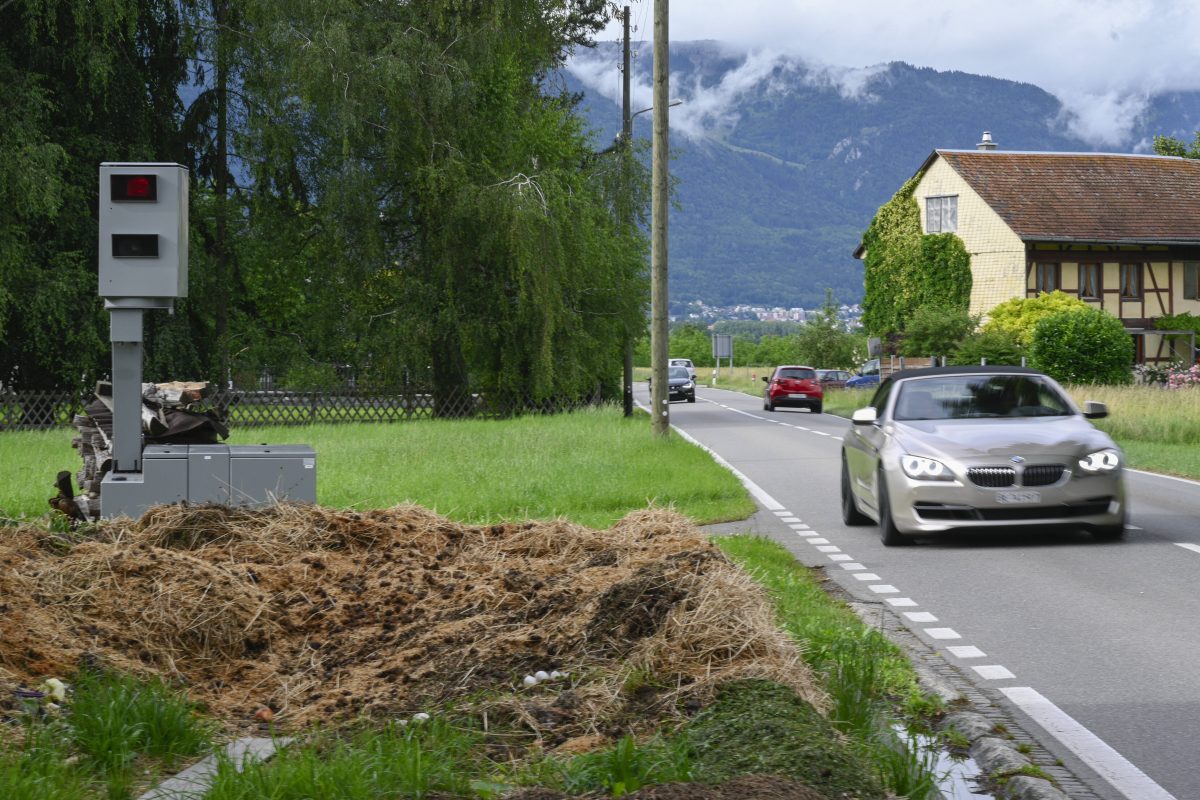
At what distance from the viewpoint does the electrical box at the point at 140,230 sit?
10.8 m

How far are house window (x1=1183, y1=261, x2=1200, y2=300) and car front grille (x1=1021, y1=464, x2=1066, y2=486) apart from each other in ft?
183

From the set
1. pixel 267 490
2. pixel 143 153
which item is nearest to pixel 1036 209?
pixel 143 153

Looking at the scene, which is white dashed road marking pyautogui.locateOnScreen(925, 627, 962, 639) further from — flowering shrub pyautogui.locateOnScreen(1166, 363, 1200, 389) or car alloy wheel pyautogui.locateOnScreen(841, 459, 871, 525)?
flowering shrub pyautogui.locateOnScreen(1166, 363, 1200, 389)

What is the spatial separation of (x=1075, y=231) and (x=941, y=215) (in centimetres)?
599

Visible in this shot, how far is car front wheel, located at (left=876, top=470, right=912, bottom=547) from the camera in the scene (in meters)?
13.2

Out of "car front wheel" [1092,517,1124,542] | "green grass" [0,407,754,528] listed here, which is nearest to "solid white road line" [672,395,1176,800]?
"car front wheel" [1092,517,1124,542]

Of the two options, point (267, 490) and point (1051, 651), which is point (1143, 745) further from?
point (267, 490)

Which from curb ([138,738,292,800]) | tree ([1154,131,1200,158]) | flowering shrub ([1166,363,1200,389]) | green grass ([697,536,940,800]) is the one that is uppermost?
tree ([1154,131,1200,158])

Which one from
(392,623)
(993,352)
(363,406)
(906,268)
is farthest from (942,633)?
(906,268)

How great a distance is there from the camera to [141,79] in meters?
34.7

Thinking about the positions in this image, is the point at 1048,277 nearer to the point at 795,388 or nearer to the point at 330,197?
the point at 795,388

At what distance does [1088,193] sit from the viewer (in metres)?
65.3

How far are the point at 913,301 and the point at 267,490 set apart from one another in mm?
58917

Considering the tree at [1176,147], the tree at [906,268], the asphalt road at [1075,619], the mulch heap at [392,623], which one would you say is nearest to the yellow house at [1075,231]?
the tree at [906,268]
